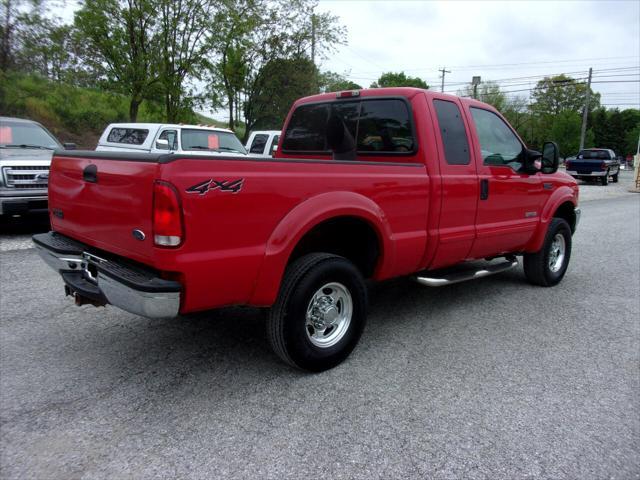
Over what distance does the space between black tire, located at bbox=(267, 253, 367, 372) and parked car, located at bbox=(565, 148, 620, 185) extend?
28.1 metres

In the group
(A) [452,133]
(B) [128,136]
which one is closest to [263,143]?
(B) [128,136]

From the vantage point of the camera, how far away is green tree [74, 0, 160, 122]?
52.6 feet

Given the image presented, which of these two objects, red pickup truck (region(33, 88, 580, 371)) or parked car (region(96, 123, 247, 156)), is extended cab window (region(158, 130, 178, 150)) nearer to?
parked car (region(96, 123, 247, 156))

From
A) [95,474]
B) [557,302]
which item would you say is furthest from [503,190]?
[95,474]

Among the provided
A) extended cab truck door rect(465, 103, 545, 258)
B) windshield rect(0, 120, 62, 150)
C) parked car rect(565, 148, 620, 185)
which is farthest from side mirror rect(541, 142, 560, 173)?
parked car rect(565, 148, 620, 185)

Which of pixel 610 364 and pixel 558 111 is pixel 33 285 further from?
pixel 558 111

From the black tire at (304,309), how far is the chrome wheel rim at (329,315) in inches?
1.3

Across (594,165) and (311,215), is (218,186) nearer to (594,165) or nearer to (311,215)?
(311,215)

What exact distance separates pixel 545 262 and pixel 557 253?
1.52 ft

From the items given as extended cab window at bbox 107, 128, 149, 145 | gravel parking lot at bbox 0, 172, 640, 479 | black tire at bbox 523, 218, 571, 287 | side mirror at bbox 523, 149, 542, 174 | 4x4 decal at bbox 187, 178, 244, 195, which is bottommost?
gravel parking lot at bbox 0, 172, 640, 479

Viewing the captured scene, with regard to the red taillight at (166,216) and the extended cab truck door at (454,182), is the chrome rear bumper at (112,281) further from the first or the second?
the extended cab truck door at (454,182)

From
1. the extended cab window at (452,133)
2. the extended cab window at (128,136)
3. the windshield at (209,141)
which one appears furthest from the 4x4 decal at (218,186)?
the extended cab window at (128,136)

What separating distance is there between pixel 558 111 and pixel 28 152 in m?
85.6

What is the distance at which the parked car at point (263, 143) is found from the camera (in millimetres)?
14591
